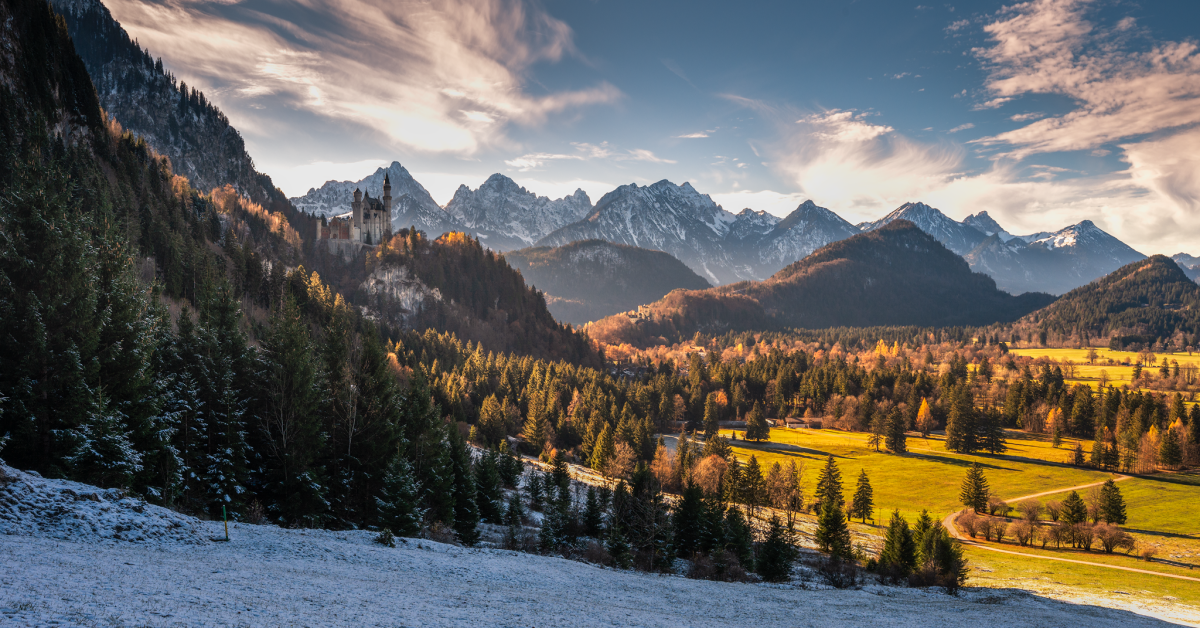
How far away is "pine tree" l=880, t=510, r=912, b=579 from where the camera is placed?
4897cm

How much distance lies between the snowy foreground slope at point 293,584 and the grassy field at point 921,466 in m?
67.0

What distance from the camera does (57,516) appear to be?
17.4 m

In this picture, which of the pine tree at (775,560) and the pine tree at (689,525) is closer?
the pine tree at (775,560)

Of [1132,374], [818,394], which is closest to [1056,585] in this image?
[818,394]

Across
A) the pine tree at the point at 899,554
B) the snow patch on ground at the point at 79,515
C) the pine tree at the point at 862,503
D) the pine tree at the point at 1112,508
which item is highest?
the snow patch on ground at the point at 79,515

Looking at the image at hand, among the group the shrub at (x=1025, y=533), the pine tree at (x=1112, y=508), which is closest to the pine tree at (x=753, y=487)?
the shrub at (x=1025, y=533)

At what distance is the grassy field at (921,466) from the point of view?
90.1 m

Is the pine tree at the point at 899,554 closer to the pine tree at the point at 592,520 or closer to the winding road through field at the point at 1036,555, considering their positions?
the winding road through field at the point at 1036,555

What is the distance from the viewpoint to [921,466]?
106m

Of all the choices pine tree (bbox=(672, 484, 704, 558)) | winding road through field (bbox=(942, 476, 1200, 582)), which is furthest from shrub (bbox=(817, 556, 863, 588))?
winding road through field (bbox=(942, 476, 1200, 582))

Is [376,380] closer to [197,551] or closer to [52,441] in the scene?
[52,441]

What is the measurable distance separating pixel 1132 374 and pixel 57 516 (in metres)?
257

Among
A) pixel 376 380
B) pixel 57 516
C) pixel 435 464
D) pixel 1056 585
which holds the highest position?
pixel 376 380

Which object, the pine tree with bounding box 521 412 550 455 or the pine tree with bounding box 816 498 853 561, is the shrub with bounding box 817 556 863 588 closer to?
the pine tree with bounding box 816 498 853 561
